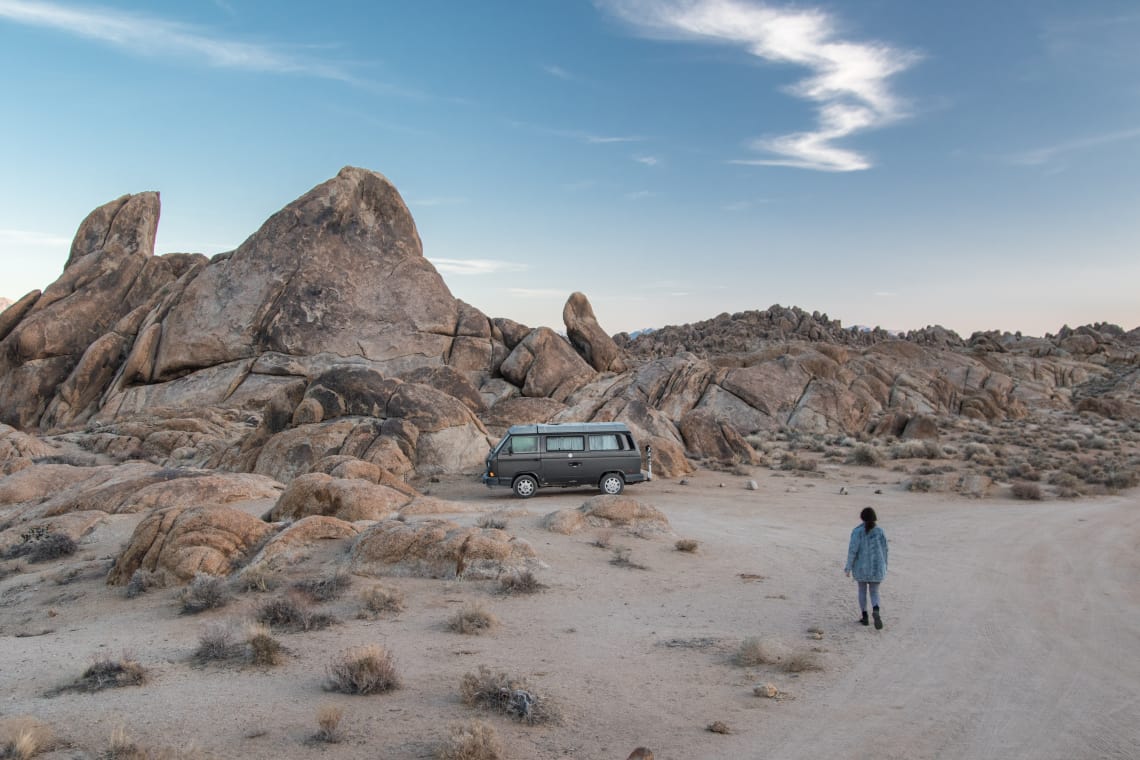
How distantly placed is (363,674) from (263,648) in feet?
5.58

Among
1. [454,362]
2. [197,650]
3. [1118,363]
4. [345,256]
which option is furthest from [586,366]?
[1118,363]

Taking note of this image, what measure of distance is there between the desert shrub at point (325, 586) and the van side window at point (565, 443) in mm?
12140

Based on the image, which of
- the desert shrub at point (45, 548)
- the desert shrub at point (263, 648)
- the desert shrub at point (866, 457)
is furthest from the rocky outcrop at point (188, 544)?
the desert shrub at point (866, 457)

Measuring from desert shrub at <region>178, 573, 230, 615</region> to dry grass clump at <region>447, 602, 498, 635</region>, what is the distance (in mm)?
3609

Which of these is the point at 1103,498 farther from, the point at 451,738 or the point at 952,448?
the point at 451,738

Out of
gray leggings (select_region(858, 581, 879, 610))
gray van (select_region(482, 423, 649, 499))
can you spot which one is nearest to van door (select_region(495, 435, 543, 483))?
gray van (select_region(482, 423, 649, 499))

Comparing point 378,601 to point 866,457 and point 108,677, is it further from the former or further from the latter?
point 866,457

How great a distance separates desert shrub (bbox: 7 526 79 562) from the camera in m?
14.3

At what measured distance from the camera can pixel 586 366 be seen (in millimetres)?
45469

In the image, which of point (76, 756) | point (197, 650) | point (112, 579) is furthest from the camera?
point (112, 579)

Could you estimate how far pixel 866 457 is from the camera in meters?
31.3

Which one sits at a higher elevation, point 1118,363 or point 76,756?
point 1118,363

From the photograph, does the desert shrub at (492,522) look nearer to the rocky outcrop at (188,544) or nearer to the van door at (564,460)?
the rocky outcrop at (188,544)

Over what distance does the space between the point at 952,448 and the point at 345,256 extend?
36414 mm
